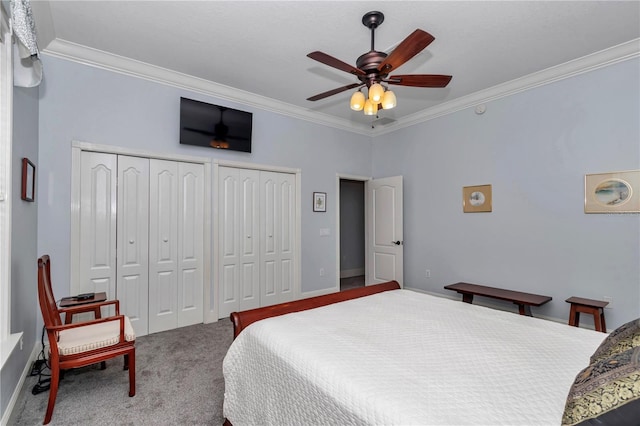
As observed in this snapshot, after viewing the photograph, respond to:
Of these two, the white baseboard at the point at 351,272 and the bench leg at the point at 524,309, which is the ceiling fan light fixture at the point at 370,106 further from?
the white baseboard at the point at 351,272

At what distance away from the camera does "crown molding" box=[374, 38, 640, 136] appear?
2972 millimetres

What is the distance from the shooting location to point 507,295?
11.3ft

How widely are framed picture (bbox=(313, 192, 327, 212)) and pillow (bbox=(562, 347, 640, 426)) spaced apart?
4029 mm

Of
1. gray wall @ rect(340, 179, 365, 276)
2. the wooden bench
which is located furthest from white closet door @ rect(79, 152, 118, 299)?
gray wall @ rect(340, 179, 365, 276)

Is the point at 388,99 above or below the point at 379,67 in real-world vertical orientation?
below

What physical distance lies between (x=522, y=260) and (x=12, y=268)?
4687mm

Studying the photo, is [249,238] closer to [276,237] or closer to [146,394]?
[276,237]

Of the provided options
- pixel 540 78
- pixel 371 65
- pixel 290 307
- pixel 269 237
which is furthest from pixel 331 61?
pixel 540 78

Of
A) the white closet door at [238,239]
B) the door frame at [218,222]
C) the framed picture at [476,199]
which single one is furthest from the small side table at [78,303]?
the framed picture at [476,199]

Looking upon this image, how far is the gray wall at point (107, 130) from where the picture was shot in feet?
9.37

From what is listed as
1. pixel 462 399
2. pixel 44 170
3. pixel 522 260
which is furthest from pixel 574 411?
pixel 44 170

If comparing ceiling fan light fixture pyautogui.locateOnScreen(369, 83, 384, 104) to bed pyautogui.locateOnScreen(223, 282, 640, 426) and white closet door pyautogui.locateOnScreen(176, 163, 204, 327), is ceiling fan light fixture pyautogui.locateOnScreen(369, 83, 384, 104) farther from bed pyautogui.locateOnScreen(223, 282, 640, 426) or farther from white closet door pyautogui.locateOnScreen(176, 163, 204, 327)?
white closet door pyautogui.locateOnScreen(176, 163, 204, 327)

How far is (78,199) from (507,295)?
4584 millimetres

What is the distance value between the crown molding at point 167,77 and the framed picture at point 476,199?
2.32 m
